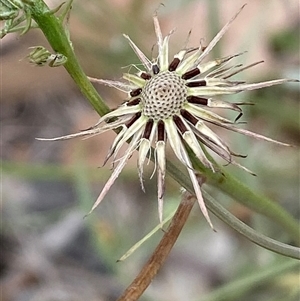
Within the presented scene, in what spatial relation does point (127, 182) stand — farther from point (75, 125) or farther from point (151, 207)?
point (75, 125)

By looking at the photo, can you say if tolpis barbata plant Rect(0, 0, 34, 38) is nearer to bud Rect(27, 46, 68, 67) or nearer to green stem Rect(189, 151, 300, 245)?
bud Rect(27, 46, 68, 67)

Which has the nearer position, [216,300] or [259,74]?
[216,300]

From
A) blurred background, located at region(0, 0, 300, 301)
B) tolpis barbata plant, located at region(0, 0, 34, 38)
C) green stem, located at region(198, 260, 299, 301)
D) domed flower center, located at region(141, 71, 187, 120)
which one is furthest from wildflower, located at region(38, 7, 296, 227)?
blurred background, located at region(0, 0, 300, 301)

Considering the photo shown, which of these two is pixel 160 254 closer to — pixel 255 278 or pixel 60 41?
pixel 60 41

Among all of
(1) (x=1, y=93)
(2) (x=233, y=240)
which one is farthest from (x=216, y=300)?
(1) (x=1, y=93)

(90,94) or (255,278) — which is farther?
(255,278)

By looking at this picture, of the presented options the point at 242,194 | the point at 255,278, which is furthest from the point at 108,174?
the point at 242,194
